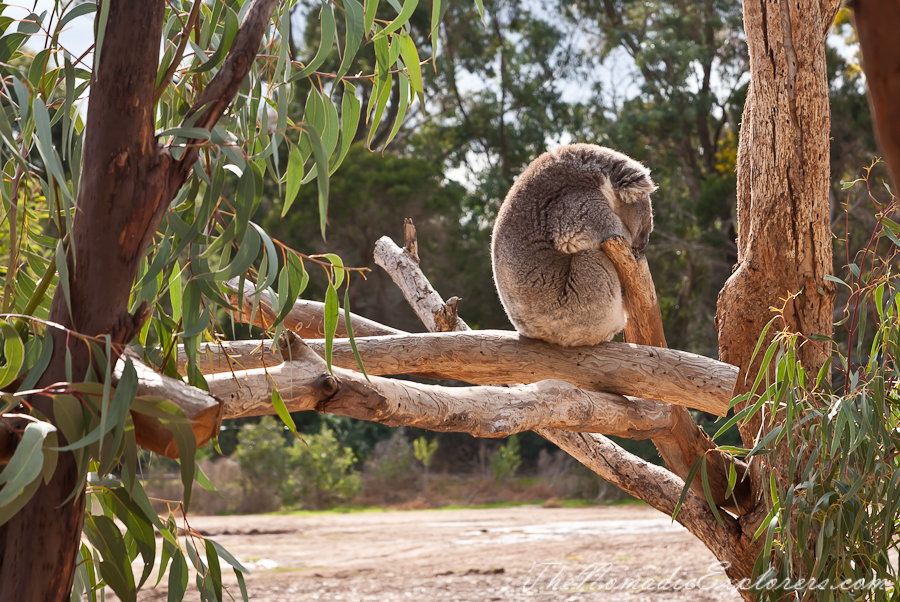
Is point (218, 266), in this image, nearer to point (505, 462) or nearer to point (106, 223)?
point (106, 223)

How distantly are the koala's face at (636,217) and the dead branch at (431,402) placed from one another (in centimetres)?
79

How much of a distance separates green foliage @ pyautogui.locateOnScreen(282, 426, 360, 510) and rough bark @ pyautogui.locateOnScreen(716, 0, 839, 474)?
873 cm

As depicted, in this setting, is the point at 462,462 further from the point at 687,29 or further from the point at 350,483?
the point at 687,29

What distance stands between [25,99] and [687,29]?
13.9 m

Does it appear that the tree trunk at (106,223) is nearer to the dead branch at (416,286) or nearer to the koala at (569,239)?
the koala at (569,239)

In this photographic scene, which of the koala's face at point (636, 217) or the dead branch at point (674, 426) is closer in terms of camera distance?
the dead branch at point (674, 426)

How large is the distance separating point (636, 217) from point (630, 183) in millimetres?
175

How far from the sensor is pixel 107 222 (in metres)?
0.96

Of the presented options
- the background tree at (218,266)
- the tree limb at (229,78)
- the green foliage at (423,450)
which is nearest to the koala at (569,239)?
the background tree at (218,266)

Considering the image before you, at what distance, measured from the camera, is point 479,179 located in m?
13.3

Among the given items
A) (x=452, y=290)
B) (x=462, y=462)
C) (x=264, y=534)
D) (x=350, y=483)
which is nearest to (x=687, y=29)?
(x=452, y=290)

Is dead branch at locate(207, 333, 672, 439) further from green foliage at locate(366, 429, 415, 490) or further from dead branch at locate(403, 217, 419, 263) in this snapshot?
green foliage at locate(366, 429, 415, 490)

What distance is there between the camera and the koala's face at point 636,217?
2.86m

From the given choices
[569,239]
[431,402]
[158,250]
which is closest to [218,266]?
[158,250]
